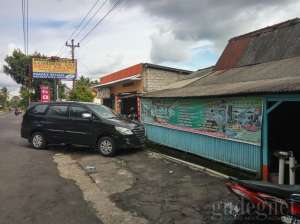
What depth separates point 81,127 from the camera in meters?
10.5

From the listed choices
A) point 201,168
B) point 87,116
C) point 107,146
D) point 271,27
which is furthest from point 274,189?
point 271,27

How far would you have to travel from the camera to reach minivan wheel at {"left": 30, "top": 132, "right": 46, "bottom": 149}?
446 inches

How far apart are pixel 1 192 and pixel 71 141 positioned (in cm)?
467

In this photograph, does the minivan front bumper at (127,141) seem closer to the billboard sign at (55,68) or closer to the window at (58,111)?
the window at (58,111)

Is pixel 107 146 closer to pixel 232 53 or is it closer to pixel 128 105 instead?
pixel 232 53

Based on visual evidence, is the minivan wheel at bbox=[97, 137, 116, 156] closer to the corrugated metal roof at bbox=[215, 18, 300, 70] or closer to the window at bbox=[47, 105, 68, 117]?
the window at bbox=[47, 105, 68, 117]

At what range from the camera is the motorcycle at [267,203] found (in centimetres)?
282

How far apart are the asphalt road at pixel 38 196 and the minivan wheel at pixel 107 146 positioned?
5.66 ft

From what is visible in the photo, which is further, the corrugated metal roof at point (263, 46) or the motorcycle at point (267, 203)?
the corrugated metal roof at point (263, 46)

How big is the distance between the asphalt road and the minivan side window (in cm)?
202

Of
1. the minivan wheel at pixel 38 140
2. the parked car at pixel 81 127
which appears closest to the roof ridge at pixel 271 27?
the parked car at pixel 81 127

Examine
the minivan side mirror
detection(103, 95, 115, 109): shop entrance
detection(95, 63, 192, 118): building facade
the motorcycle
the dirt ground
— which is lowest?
the dirt ground

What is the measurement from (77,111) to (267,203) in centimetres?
865

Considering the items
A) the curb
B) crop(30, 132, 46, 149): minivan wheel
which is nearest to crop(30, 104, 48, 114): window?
crop(30, 132, 46, 149): minivan wheel
